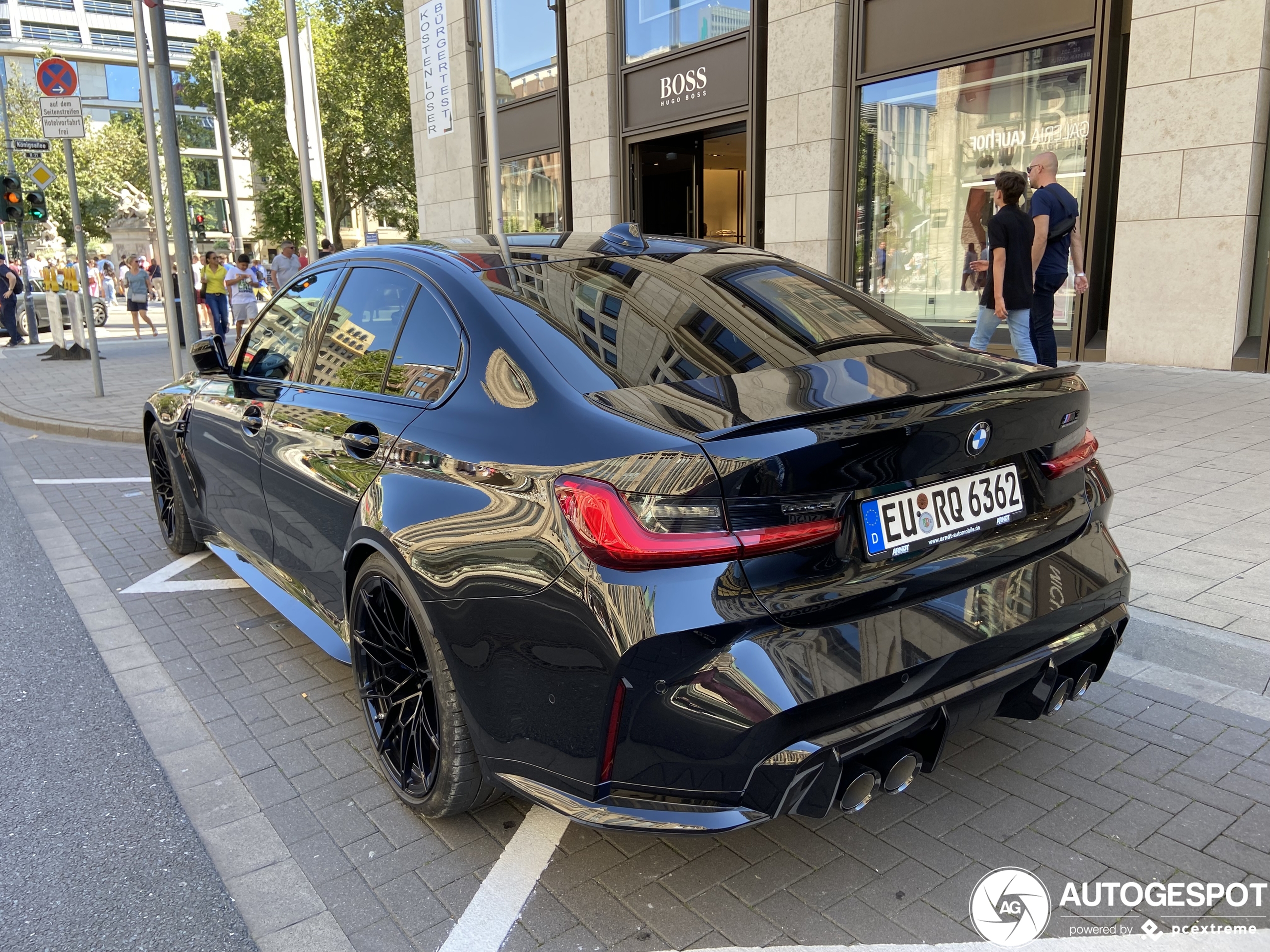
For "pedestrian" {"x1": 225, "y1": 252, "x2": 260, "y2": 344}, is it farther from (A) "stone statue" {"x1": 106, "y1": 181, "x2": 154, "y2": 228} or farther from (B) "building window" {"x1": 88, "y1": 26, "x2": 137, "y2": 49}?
(B) "building window" {"x1": 88, "y1": 26, "x2": 137, "y2": 49}

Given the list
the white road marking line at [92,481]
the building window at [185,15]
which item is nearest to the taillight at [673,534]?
the white road marking line at [92,481]

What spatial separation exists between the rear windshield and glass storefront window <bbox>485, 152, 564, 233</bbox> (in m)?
15.3

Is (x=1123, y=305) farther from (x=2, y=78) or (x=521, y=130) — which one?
(x=2, y=78)

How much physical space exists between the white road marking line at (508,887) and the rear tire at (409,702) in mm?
158

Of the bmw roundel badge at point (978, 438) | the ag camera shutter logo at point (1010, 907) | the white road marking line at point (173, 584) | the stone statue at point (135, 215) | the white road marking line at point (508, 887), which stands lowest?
the white road marking line at point (173, 584)

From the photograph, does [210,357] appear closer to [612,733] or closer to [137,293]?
[612,733]

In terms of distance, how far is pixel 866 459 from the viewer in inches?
85.6

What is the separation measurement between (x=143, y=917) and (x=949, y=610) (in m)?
2.17

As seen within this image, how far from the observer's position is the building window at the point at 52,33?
7956 centimetres

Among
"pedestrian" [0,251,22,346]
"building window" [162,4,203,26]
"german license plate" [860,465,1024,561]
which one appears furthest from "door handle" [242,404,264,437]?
"building window" [162,4,203,26]

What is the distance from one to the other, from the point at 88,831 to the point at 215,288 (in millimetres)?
17860

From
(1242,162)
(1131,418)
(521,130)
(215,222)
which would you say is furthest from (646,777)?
(215,222)

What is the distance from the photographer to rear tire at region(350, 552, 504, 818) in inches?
103

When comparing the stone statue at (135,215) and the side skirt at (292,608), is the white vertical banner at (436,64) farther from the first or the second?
the stone statue at (135,215)
